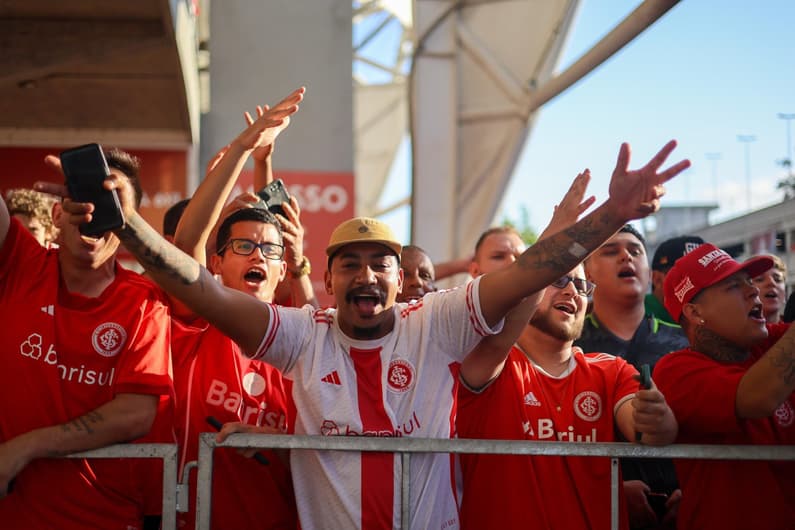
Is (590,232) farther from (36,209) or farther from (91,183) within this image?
(36,209)

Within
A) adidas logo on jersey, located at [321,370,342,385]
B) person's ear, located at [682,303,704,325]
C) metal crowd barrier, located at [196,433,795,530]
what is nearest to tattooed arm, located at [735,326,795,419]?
metal crowd barrier, located at [196,433,795,530]

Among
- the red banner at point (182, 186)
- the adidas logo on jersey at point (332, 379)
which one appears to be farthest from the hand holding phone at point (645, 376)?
the red banner at point (182, 186)

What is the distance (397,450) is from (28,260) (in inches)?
64.2

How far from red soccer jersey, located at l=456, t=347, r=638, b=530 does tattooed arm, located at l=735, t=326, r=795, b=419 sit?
1.84ft

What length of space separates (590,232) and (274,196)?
1940 millimetres

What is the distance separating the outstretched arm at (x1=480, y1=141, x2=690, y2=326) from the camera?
10.3ft

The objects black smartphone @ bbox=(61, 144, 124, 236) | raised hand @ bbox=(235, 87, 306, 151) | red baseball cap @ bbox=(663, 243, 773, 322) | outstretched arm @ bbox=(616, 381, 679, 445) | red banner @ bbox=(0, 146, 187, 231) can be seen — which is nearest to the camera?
black smartphone @ bbox=(61, 144, 124, 236)

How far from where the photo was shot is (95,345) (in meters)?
3.29

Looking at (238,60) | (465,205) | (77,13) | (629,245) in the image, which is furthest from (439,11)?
(629,245)

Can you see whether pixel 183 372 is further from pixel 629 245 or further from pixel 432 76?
pixel 432 76

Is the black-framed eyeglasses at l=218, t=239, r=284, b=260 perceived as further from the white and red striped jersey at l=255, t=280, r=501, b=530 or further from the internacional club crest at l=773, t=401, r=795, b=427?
the internacional club crest at l=773, t=401, r=795, b=427

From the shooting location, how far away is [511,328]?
11.4ft

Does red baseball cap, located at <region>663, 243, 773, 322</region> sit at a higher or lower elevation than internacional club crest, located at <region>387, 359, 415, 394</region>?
higher

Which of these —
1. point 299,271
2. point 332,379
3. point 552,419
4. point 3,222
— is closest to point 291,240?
point 299,271
